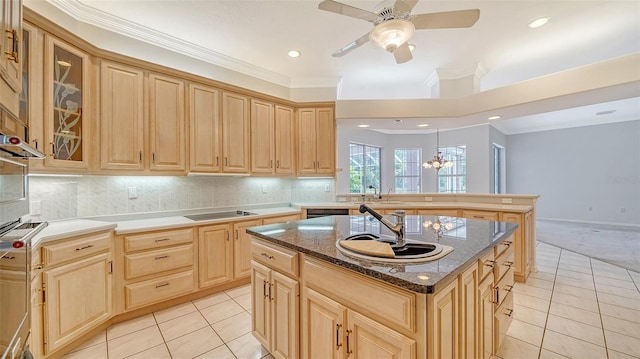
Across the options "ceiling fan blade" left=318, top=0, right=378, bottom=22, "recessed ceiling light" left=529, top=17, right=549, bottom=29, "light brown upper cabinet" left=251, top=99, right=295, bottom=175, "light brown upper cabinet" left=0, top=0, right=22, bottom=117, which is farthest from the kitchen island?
"recessed ceiling light" left=529, top=17, right=549, bottom=29

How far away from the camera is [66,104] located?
215cm

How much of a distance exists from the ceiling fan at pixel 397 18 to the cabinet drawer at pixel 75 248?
2.49 m

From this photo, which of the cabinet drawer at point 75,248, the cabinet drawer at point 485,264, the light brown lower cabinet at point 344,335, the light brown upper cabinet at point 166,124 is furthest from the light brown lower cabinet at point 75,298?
the cabinet drawer at point 485,264

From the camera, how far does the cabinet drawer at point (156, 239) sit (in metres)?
2.28

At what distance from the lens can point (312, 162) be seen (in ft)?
13.0

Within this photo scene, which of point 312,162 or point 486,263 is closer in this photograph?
point 486,263

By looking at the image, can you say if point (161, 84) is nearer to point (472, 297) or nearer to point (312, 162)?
point (312, 162)

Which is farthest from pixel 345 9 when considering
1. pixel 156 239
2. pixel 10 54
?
pixel 156 239

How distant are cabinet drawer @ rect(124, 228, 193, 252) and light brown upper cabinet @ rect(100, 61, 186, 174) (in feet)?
2.32

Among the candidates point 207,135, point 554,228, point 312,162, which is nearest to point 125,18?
point 207,135

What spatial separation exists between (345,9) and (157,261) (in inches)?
108

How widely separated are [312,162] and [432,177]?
18.2 feet

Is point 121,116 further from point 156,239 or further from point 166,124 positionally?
point 156,239

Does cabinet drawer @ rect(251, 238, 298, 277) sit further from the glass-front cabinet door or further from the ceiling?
the ceiling
